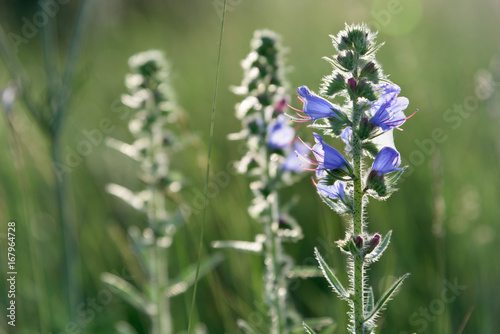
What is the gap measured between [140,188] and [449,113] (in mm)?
2989

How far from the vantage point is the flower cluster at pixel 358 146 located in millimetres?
1687

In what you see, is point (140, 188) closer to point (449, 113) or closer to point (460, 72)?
point (449, 113)

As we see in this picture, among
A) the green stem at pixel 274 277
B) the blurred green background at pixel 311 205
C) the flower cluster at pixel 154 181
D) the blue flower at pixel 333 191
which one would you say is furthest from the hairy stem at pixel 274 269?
the blue flower at pixel 333 191

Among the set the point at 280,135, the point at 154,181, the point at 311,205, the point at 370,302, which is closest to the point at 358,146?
the point at 370,302

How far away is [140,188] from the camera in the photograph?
5.13 metres

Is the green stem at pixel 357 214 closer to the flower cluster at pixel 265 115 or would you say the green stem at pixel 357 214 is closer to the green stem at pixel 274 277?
the green stem at pixel 274 277

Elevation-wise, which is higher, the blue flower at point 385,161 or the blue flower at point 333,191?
the blue flower at point 385,161

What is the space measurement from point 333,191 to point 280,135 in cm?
89

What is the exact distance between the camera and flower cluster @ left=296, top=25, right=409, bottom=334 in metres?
1.69

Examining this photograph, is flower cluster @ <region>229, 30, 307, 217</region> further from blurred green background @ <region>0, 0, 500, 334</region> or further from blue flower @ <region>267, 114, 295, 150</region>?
blurred green background @ <region>0, 0, 500, 334</region>

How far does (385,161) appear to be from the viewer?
1.70 m

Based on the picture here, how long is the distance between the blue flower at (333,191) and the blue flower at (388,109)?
0.25 m

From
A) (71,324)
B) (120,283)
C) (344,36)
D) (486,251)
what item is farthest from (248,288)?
(344,36)

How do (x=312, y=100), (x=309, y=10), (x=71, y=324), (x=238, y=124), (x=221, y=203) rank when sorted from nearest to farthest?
(x=312, y=100)
(x=71, y=324)
(x=221, y=203)
(x=238, y=124)
(x=309, y=10)
